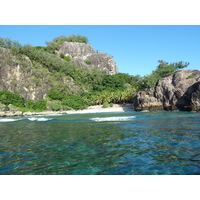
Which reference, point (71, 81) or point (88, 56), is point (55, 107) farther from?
point (88, 56)

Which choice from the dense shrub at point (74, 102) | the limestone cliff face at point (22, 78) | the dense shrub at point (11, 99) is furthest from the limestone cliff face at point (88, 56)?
the dense shrub at point (11, 99)

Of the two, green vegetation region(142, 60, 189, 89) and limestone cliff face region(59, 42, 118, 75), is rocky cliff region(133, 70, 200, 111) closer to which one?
green vegetation region(142, 60, 189, 89)

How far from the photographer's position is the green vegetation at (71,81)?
56.3 metres

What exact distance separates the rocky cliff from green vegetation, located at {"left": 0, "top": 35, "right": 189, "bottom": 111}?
10.9 m

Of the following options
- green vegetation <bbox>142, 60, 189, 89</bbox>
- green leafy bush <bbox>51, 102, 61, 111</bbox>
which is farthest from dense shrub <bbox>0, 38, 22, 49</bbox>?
green vegetation <bbox>142, 60, 189, 89</bbox>

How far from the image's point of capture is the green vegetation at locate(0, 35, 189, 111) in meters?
56.3

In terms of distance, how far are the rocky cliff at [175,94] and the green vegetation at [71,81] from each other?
10895mm

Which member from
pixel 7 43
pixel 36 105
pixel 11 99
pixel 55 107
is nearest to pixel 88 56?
pixel 7 43

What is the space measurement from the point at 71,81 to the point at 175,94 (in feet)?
160

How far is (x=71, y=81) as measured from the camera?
3061 inches

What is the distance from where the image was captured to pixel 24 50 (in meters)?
71.9

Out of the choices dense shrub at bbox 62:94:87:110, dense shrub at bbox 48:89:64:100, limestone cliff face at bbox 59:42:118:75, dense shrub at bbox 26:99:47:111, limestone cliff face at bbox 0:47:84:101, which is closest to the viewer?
dense shrub at bbox 26:99:47:111

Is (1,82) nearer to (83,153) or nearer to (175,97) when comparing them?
(175,97)
